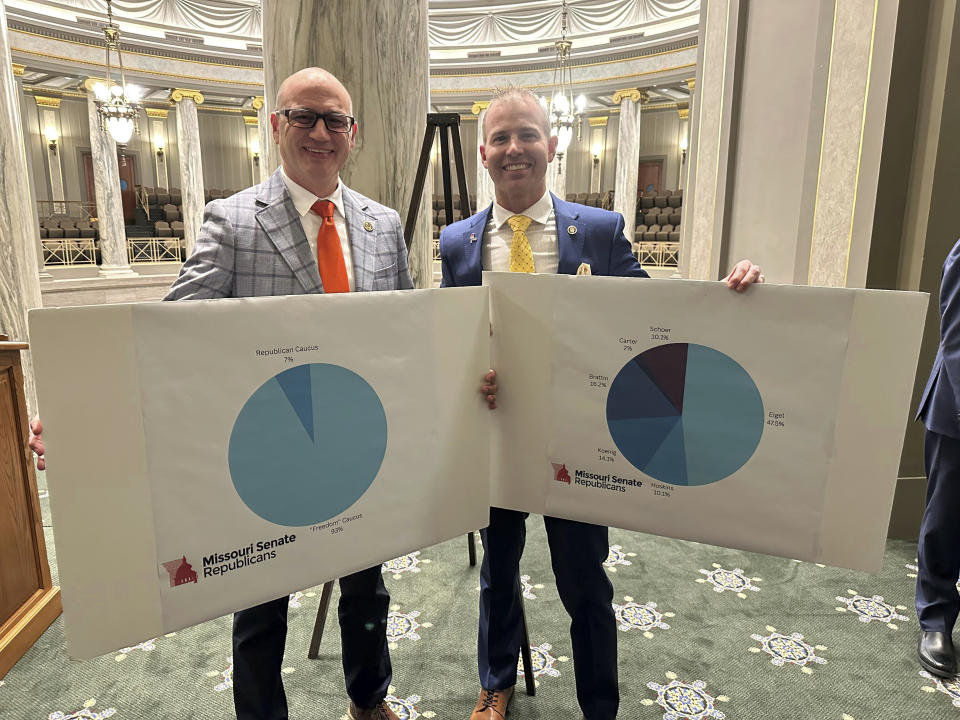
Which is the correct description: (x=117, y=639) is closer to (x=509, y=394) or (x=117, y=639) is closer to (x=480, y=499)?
(x=480, y=499)

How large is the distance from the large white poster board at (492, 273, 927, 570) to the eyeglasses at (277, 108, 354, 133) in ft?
1.79

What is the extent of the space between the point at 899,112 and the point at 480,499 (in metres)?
2.84

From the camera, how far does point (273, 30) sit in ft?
8.04

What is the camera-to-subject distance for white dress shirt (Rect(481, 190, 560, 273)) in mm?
1626

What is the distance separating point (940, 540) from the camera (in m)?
2.09

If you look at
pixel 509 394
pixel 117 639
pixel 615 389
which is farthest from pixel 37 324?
pixel 615 389

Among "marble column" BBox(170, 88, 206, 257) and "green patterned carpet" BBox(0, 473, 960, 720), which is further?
"marble column" BBox(170, 88, 206, 257)

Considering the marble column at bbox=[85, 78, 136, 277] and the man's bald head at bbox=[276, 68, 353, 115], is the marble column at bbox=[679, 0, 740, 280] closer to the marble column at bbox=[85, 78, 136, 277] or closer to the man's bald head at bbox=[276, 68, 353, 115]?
the man's bald head at bbox=[276, 68, 353, 115]

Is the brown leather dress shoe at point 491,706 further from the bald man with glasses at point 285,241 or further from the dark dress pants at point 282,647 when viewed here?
the bald man with glasses at point 285,241

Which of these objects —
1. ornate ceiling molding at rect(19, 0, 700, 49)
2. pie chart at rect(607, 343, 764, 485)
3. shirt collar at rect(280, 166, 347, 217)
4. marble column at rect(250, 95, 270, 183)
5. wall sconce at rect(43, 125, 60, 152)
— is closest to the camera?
pie chart at rect(607, 343, 764, 485)

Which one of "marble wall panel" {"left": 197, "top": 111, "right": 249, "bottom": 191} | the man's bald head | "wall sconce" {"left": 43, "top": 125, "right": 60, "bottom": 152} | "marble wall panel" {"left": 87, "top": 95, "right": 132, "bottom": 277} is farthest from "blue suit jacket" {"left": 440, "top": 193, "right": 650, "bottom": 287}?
"wall sconce" {"left": 43, "top": 125, "right": 60, "bottom": 152}

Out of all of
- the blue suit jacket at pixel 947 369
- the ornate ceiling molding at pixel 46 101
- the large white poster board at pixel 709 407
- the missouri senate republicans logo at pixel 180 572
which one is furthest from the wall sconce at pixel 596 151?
the missouri senate republicans logo at pixel 180 572

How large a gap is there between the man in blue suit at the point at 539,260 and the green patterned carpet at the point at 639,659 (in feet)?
1.29

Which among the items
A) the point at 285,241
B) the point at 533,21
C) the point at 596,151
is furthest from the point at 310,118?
the point at 596,151
